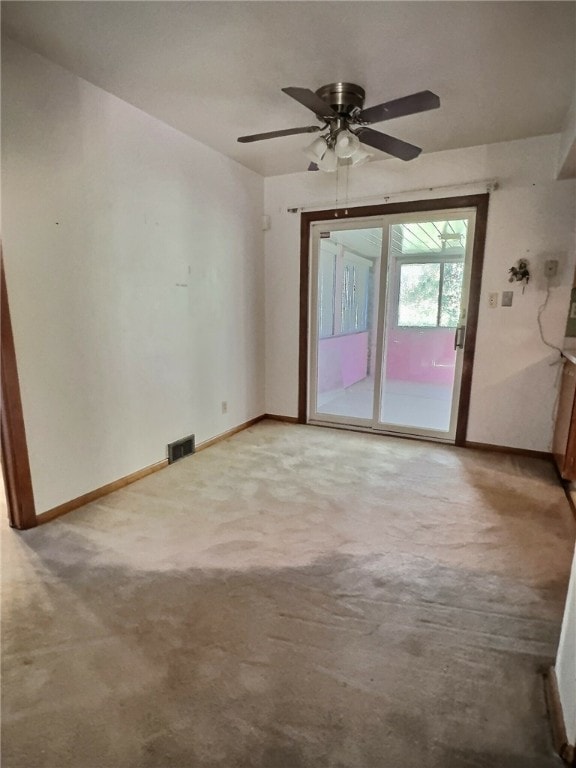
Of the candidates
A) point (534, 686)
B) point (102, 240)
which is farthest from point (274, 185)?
point (534, 686)

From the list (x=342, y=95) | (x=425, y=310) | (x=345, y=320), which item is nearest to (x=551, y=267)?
(x=425, y=310)

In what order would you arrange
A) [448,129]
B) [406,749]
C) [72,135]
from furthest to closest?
[448,129], [72,135], [406,749]

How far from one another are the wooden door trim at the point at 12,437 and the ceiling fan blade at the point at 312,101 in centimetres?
167

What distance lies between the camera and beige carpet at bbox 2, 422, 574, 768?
121 centimetres

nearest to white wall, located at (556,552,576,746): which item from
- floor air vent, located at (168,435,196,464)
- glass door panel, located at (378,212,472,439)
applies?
glass door panel, located at (378,212,472,439)

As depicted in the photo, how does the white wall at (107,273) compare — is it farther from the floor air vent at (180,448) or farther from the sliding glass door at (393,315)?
the sliding glass door at (393,315)

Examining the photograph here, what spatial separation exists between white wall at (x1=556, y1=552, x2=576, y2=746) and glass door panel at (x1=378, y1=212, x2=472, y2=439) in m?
2.63

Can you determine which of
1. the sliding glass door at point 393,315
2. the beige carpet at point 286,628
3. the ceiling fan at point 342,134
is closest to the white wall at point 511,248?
the sliding glass door at point 393,315

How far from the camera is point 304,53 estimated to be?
2.10m

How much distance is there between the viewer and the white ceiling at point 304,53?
1.80 meters

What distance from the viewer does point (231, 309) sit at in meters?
3.94

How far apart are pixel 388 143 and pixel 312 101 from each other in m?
0.60

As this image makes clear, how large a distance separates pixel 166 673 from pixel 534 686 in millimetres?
1278

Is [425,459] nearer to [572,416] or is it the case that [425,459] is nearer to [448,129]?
[572,416]
